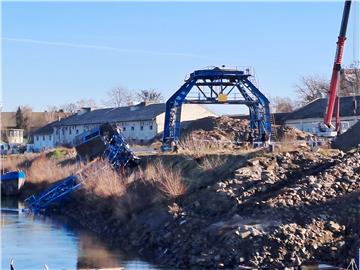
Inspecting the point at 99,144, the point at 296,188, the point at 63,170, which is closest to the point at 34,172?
the point at 63,170

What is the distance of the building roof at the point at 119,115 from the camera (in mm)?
87181

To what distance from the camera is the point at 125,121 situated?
8975cm

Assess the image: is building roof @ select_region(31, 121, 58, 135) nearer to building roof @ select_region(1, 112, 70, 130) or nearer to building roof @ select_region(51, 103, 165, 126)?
building roof @ select_region(51, 103, 165, 126)

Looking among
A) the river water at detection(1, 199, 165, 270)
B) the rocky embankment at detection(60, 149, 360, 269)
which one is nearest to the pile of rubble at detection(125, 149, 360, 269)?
the rocky embankment at detection(60, 149, 360, 269)

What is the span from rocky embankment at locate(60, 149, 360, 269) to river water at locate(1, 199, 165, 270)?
122 centimetres

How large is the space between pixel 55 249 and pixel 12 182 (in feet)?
97.3

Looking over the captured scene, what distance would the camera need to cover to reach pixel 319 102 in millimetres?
71062

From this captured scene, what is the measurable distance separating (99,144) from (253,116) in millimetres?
10492

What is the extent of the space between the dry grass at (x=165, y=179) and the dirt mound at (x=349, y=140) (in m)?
9.20

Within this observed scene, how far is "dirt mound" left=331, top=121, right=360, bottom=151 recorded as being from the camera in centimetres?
4128

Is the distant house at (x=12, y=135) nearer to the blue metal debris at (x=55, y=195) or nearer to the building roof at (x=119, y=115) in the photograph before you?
the building roof at (x=119, y=115)

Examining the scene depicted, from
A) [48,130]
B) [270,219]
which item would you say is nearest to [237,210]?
[270,219]

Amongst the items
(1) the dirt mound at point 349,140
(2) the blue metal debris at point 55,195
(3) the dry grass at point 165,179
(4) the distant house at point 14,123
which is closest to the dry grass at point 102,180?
(3) the dry grass at point 165,179

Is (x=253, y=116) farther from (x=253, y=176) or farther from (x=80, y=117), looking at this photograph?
(x=80, y=117)
